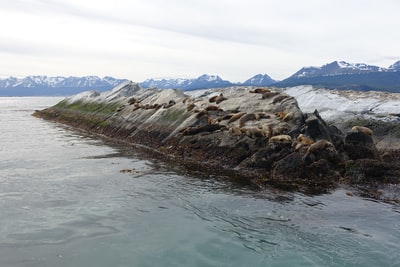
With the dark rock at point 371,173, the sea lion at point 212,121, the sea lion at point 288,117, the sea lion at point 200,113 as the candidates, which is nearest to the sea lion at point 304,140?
the dark rock at point 371,173

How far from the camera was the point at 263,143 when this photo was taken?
2125cm

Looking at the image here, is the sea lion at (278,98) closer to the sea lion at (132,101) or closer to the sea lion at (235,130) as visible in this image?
the sea lion at (235,130)

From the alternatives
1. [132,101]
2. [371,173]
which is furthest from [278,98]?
[132,101]

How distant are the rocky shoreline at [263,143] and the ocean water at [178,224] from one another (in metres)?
1.82

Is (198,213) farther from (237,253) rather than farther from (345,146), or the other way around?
(345,146)

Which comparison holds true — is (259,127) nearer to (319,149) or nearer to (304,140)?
(304,140)

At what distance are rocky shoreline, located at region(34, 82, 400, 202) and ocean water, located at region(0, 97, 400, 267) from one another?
1.82 metres

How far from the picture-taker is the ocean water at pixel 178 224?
32.8 feet

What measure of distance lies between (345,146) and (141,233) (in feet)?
44.7

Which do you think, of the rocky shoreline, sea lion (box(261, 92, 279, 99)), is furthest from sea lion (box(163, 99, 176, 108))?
sea lion (box(261, 92, 279, 99))

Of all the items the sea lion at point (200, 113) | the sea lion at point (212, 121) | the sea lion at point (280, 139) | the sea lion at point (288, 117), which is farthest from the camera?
the sea lion at point (200, 113)

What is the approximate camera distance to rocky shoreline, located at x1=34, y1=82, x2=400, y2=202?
17.4 meters

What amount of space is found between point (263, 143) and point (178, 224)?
10.3 meters

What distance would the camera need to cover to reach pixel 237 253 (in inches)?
406
